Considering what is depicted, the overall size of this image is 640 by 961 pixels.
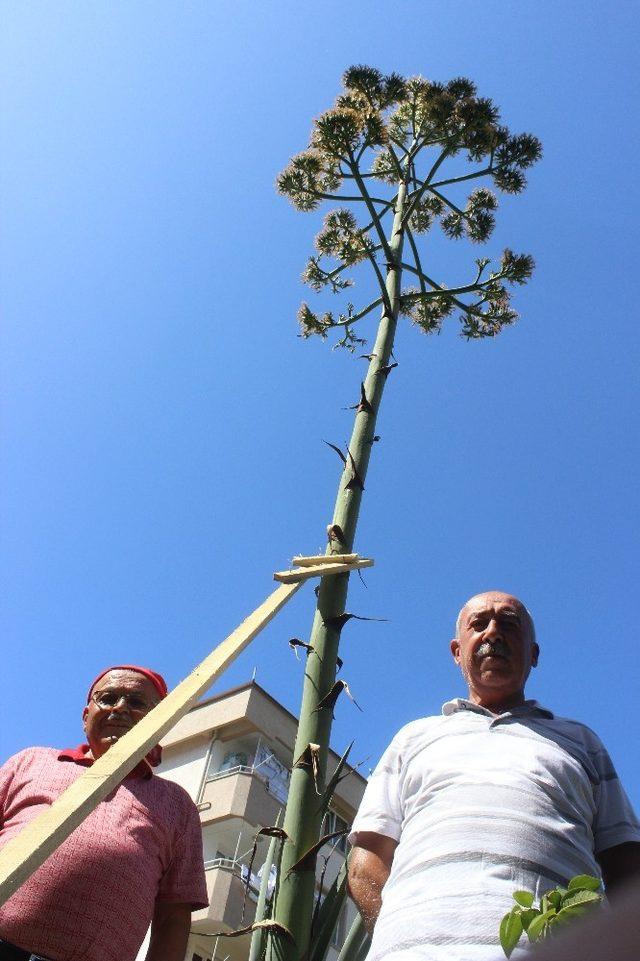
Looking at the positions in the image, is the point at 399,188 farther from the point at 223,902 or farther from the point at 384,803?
the point at 223,902

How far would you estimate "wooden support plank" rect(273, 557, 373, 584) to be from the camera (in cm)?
258

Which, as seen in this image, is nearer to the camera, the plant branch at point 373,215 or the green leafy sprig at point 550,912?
the green leafy sprig at point 550,912

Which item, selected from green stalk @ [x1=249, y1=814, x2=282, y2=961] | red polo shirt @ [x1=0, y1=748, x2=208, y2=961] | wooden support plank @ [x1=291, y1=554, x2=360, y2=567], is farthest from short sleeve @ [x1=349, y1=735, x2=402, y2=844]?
wooden support plank @ [x1=291, y1=554, x2=360, y2=567]

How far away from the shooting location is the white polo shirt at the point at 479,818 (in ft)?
4.90

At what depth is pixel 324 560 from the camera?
279 cm

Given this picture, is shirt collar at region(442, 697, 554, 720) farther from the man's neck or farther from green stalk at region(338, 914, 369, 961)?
green stalk at region(338, 914, 369, 961)

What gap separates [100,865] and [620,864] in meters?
1.21

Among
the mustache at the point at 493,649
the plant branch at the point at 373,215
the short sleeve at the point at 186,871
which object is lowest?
the short sleeve at the point at 186,871

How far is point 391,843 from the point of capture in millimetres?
1922

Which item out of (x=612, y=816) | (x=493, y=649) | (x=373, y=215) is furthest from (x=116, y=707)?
(x=373, y=215)

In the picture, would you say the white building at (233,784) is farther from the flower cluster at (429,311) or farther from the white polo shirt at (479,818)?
the white polo shirt at (479,818)

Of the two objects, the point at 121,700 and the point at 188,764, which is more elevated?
the point at 188,764

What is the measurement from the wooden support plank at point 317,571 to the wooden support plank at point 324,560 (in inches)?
0.6

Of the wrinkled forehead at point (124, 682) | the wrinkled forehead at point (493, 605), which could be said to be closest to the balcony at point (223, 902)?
the wrinkled forehead at point (124, 682)
